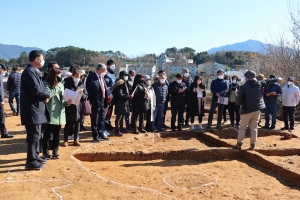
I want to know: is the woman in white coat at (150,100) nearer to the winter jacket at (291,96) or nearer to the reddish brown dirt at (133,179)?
the reddish brown dirt at (133,179)

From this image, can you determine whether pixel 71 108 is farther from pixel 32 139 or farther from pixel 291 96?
pixel 291 96

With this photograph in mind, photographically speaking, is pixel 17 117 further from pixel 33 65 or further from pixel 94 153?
pixel 33 65

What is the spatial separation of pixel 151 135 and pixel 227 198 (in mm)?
4623

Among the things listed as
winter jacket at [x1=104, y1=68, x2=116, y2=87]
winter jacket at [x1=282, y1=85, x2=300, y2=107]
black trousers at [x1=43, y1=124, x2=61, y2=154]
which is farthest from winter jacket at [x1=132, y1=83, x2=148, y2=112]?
winter jacket at [x1=282, y1=85, x2=300, y2=107]

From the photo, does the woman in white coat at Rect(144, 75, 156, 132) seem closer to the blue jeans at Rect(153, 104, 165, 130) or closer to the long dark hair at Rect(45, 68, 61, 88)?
the blue jeans at Rect(153, 104, 165, 130)

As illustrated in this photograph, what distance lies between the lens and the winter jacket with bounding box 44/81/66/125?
588 centimetres

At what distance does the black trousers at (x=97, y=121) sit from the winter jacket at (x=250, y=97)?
138 inches

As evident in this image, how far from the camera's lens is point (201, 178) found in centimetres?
585

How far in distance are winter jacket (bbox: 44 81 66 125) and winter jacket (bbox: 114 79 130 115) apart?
2607mm

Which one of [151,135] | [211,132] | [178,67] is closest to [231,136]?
[211,132]

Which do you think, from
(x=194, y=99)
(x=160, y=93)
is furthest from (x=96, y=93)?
(x=194, y=99)

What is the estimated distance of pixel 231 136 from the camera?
33.6 feet

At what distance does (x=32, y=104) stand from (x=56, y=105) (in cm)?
95

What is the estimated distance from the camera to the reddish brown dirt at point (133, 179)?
4.52 meters
